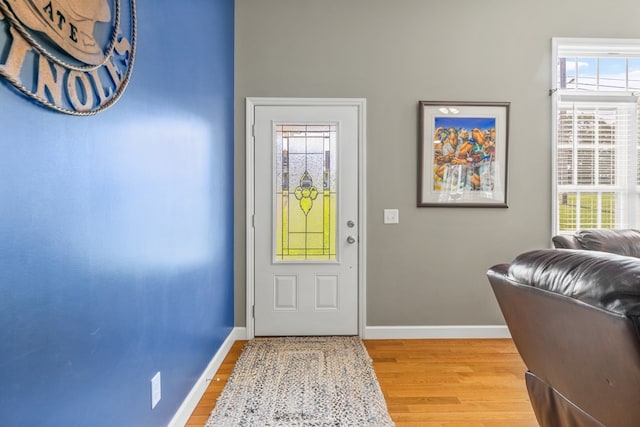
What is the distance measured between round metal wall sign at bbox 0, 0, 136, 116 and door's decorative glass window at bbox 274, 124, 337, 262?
187 centimetres

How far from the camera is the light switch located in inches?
128

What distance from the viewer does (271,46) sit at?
321cm

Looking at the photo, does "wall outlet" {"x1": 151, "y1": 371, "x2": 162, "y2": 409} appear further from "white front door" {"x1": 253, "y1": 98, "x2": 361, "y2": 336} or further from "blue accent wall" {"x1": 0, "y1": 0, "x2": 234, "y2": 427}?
"white front door" {"x1": 253, "y1": 98, "x2": 361, "y2": 336}

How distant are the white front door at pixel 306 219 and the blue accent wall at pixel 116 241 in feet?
2.37

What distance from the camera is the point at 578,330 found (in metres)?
1.08

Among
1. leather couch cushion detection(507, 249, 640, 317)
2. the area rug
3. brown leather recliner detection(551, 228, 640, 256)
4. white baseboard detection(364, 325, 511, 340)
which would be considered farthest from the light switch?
leather couch cushion detection(507, 249, 640, 317)

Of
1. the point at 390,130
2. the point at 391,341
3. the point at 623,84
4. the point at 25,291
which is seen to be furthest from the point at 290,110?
the point at 623,84

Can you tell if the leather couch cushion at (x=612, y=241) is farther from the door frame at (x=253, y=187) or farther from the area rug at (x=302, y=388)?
the door frame at (x=253, y=187)

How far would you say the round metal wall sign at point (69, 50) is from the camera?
86 cm

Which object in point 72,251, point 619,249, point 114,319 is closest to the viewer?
point 72,251

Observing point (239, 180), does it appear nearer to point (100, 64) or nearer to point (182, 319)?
point (182, 319)

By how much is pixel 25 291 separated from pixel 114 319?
0.44 m

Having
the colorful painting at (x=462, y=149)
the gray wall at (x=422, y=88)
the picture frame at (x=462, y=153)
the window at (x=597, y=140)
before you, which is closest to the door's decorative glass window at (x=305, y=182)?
the gray wall at (x=422, y=88)

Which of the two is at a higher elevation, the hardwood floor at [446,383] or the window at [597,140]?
the window at [597,140]
